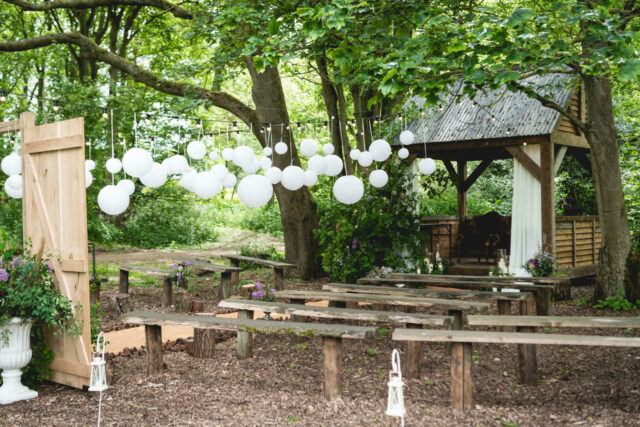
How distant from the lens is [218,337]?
6.61m

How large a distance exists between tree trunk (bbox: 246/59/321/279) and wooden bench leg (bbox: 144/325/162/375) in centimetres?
626

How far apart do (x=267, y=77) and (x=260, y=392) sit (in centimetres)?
752

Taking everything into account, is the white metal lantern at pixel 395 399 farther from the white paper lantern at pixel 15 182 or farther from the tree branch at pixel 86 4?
the tree branch at pixel 86 4

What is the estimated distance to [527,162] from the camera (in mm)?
10156

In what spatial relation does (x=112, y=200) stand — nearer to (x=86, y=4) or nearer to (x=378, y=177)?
(x=378, y=177)

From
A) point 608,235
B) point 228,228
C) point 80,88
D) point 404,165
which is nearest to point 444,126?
point 404,165

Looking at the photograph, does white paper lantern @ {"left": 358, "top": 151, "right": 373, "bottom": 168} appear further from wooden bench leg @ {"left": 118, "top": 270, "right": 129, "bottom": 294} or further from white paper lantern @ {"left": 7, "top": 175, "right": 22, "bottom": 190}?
wooden bench leg @ {"left": 118, "top": 270, "right": 129, "bottom": 294}

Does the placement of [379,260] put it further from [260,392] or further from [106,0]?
[106,0]

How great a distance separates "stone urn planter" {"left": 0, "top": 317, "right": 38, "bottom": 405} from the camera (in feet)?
15.0

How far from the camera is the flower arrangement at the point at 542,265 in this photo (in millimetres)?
9422

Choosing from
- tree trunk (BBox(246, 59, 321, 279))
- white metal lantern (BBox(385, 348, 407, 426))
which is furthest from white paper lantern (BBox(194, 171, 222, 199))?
tree trunk (BBox(246, 59, 321, 279))

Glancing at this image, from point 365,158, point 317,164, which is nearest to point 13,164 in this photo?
point 317,164

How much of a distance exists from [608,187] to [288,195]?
574 cm

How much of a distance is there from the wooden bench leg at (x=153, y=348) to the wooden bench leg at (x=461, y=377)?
2.61 m
